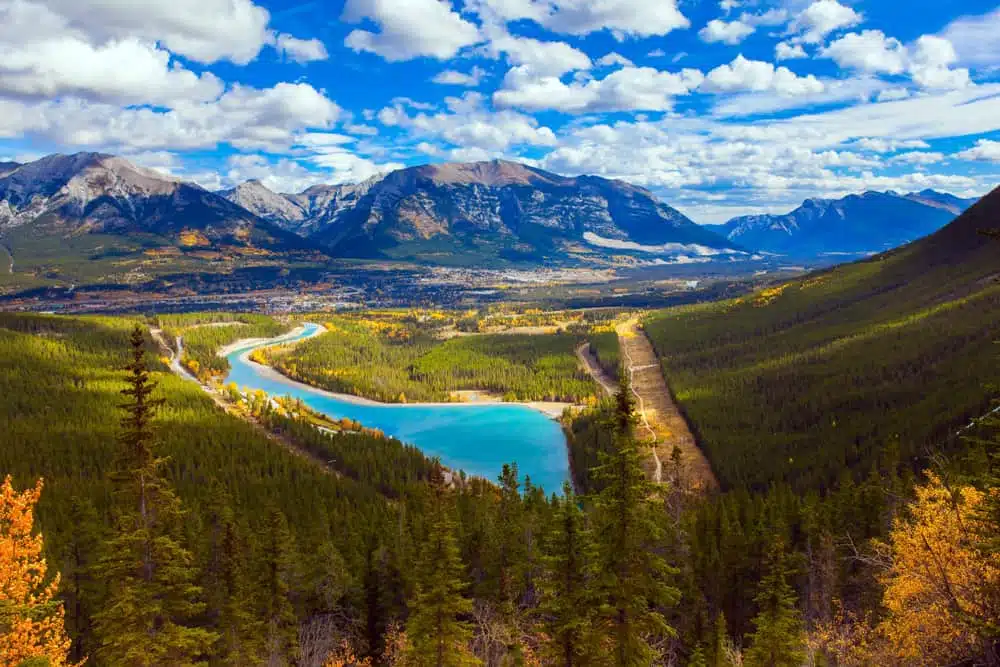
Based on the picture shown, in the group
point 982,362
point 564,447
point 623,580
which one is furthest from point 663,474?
point 623,580

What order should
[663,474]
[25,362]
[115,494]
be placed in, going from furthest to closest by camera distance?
1. [25,362]
2. [663,474]
3. [115,494]

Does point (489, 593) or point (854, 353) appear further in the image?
point (854, 353)

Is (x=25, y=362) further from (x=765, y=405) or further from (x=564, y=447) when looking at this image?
(x=765, y=405)

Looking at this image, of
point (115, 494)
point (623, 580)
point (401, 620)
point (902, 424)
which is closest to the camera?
point (623, 580)

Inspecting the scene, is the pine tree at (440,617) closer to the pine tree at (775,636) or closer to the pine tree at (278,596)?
the pine tree at (278,596)

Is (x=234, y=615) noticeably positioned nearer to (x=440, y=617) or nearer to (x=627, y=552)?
(x=440, y=617)

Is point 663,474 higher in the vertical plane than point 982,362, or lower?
lower

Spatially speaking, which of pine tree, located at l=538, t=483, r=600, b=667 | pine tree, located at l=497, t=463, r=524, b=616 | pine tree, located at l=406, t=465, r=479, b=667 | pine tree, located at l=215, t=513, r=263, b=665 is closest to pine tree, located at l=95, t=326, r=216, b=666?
pine tree, located at l=406, t=465, r=479, b=667
